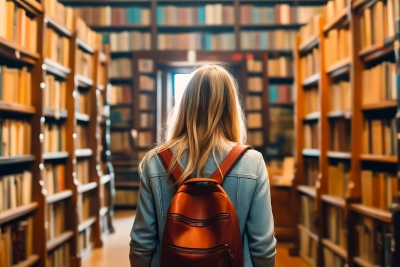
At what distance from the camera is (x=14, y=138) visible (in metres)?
2.48

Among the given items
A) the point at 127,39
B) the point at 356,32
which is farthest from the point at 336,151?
the point at 127,39

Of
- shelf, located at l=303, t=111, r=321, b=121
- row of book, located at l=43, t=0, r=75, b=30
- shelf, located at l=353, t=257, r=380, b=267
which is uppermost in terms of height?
row of book, located at l=43, t=0, r=75, b=30

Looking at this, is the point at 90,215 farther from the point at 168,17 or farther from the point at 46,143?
the point at 168,17

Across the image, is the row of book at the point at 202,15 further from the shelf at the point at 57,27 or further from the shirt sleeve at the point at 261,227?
the shirt sleeve at the point at 261,227

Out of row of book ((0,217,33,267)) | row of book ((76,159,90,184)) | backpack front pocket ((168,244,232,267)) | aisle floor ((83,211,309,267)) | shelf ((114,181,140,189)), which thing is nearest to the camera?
backpack front pocket ((168,244,232,267))

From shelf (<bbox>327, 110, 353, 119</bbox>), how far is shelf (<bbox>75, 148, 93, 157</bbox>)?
210cm

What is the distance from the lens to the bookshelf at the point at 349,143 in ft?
7.86

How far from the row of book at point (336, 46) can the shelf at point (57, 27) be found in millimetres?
2036

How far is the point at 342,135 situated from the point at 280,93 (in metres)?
2.92

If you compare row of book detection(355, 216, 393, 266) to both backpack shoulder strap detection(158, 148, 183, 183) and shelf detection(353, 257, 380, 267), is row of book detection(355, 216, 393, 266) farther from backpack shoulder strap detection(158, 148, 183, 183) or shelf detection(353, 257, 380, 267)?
backpack shoulder strap detection(158, 148, 183, 183)

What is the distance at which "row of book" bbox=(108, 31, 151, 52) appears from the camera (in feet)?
19.7

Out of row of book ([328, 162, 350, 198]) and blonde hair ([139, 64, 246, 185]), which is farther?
row of book ([328, 162, 350, 198])

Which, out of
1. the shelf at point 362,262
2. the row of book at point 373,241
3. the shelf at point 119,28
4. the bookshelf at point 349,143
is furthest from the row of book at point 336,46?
the shelf at point 119,28

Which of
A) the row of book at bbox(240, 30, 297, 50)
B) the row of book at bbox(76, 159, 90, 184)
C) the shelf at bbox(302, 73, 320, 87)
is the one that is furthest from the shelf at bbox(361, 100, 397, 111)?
the row of book at bbox(240, 30, 297, 50)
